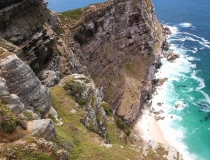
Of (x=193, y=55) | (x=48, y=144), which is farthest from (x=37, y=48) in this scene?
(x=193, y=55)

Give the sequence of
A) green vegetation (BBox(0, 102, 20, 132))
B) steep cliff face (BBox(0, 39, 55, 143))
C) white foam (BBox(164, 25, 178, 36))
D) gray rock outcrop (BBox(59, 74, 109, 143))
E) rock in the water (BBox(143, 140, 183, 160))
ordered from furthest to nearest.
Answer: white foam (BBox(164, 25, 178, 36)), gray rock outcrop (BBox(59, 74, 109, 143)), rock in the water (BBox(143, 140, 183, 160)), steep cliff face (BBox(0, 39, 55, 143)), green vegetation (BBox(0, 102, 20, 132))

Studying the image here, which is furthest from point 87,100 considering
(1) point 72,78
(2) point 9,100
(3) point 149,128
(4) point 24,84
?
(3) point 149,128

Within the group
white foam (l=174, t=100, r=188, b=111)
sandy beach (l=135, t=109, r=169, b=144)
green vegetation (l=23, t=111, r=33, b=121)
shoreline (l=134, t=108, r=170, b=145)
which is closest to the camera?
green vegetation (l=23, t=111, r=33, b=121)

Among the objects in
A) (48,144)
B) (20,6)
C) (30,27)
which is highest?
(20,6)

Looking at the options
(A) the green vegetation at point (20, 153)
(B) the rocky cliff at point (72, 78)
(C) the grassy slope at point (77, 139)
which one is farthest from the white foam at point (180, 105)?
(A) the green vegetation at point (20, 153)

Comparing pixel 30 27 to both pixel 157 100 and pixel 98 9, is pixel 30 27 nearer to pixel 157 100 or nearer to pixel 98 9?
pixel 98 9

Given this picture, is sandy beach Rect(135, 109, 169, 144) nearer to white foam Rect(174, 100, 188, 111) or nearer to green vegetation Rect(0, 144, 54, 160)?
white foam Rect(174, 100, 188, 111)

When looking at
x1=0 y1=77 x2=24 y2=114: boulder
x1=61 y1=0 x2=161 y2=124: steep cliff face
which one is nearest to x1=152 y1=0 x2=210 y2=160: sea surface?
x1=61 y1=0 x2=161 y2=124: steep cliff face
